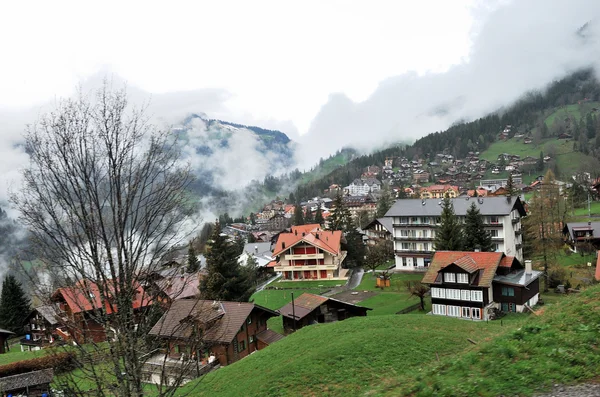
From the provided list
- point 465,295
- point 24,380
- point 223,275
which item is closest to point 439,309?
point 465,295

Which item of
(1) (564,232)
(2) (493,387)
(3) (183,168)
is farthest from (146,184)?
(1) (564,232)

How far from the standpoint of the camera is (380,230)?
80625 mm

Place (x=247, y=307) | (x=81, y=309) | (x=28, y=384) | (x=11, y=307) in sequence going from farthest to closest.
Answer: (x=11, y=307)
(x=247, y=307)
(x=28, y=384)
(x=81, y=309)

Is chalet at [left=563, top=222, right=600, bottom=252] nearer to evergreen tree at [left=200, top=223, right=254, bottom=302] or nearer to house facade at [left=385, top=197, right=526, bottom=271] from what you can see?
house facade at [left=385, top=197, right=526, bottom=271]

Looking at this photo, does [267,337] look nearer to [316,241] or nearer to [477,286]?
[477,286]

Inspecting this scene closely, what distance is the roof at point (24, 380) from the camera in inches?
1098

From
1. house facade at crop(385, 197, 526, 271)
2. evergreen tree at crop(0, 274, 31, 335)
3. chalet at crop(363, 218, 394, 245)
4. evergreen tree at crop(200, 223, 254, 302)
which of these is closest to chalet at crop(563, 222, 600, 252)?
house facade at crop(385, 197, 526, 271)

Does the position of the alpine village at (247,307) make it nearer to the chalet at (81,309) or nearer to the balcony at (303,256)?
the chalet at (81,309)

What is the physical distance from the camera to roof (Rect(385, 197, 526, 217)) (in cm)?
5812

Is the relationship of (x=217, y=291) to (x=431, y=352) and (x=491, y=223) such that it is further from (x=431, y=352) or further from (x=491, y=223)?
(x=491, y=223)

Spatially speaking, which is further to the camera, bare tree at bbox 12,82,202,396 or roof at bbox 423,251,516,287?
roof at bbox 423,251,516,287

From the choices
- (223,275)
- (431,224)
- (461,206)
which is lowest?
(223,275)

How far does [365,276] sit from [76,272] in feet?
188

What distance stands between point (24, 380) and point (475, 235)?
46.9 metres
